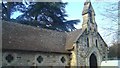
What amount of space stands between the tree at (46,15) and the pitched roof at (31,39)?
909cm

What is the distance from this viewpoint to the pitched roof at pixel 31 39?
68.7 feet

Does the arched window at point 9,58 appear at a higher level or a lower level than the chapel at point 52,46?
lower

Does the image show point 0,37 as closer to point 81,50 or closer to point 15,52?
point 15,52

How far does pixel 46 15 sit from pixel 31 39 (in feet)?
45.1

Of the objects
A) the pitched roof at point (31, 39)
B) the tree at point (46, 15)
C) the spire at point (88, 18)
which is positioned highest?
the tree at point (46, 15)

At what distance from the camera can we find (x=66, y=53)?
2447 cm

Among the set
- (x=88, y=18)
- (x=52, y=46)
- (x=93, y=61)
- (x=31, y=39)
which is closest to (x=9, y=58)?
(x=31, y=39)

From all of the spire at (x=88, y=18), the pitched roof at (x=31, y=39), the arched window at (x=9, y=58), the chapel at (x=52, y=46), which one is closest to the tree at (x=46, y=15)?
the chapel at (x=52, y=46)

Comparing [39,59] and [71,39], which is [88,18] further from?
[39,59]

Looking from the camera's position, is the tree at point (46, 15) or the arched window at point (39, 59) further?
the tree at point (46, 15)

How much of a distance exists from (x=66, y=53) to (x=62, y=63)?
125cm

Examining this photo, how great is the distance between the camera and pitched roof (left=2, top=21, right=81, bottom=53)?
20938 millimetres

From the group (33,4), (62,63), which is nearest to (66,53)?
(62,63)

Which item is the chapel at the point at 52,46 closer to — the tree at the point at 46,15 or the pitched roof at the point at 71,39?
the pitched roof at the point at 71,39
